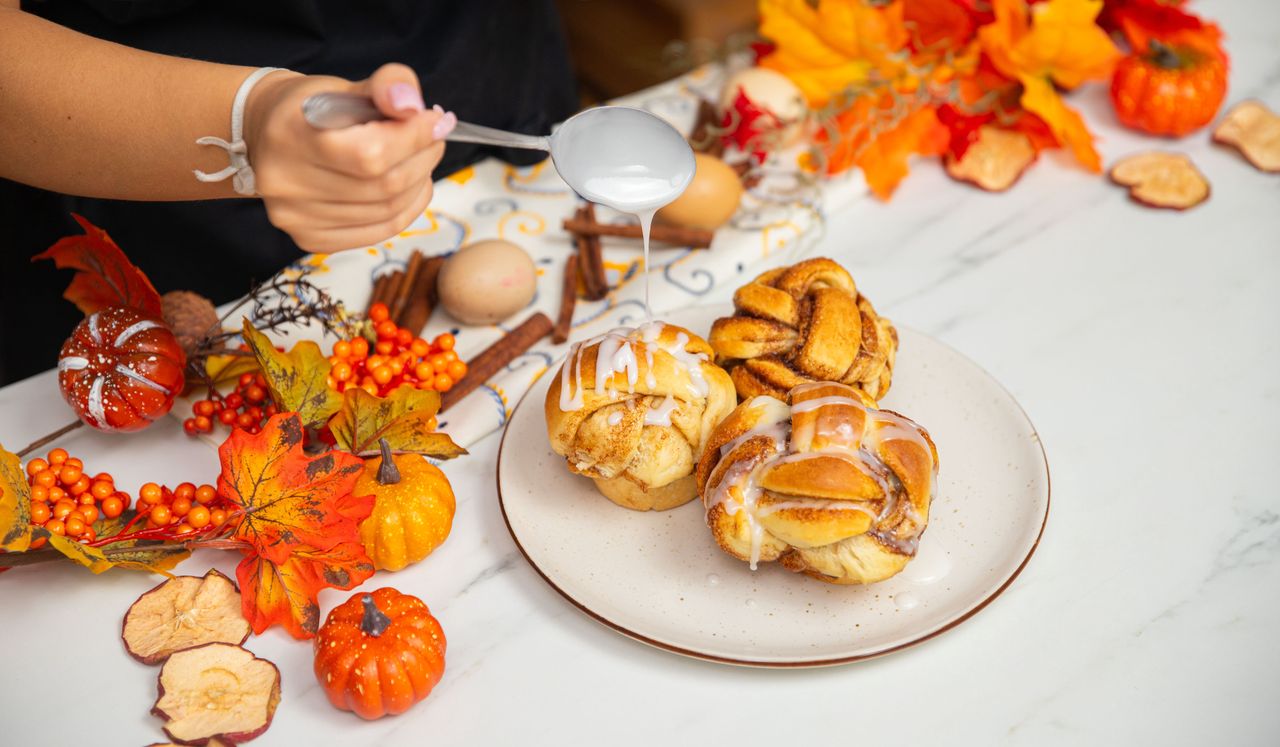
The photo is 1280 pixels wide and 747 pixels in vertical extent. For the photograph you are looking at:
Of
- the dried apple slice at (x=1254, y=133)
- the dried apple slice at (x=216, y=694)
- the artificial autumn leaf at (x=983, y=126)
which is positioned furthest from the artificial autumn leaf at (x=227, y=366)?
the dried apple slice at (x=1254, y=133)

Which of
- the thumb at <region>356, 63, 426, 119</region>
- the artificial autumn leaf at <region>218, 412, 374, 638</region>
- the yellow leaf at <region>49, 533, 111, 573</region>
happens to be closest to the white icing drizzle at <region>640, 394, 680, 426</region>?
the artificial autumn leaf at <region>218, 412, 374, 638</region>

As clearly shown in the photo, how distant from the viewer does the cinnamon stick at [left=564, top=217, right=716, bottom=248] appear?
1.91 meters

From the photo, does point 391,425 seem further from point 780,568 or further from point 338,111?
point 780,568

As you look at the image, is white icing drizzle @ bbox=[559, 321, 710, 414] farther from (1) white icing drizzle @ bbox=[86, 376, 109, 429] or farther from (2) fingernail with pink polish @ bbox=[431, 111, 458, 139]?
(1) white icing drizzle @ bbox=[86, 376, 109, 429]

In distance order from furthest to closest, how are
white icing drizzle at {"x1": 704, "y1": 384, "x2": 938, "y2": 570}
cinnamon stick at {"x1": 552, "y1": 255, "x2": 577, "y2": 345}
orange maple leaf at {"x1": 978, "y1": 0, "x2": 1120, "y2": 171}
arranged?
orange maple leaf at {"x1": 978, "y1": 0, "x2": 1120, "y2": 171} → cinnamon stick at {"x1": 552, "y1": 255, "x2": 577, "y2": 345} → white icing drizzle at {"x1": 704, "y1": 384, "x2": 938, "y2": 570}

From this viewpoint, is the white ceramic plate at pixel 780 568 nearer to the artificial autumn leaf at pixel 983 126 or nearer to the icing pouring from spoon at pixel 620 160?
the icing pouring from spoon at pixel 620 160

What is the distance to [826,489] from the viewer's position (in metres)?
1.18

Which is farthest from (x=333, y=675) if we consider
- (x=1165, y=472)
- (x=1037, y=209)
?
(x=1037, y=209)

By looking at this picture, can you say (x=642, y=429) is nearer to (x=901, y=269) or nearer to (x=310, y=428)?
(x=310, y=428)

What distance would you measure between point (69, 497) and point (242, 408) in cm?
26

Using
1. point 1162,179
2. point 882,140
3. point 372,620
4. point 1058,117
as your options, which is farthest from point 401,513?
point 1162,179

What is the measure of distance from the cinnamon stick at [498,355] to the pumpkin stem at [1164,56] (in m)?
1.43

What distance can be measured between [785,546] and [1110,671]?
1.37 ft

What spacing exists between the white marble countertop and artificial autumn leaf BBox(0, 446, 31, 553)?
14 cm
